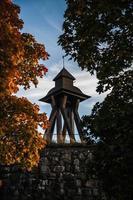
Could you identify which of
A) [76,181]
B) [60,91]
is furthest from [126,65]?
[60,91]

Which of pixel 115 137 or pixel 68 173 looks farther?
pixel 68 173

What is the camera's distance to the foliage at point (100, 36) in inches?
339

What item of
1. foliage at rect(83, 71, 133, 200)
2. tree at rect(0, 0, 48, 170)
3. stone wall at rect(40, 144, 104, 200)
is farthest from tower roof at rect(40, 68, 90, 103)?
foliage at rect(83, 71, 133, 200)

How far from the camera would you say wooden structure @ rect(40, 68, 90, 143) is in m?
21.4

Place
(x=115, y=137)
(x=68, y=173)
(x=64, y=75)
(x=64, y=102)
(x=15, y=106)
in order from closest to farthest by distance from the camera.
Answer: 1. (x=115, y=137)
2. (x=15, y=106)
3. (x=68, y=173)
4. (x=64, y=102)
5. (x=64, y=75)

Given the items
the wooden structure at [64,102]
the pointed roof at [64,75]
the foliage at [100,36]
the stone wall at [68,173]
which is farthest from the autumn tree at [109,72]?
the pointed roof at [64,75]

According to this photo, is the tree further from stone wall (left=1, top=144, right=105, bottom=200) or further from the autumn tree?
stone wall (left=1, top=144, right=105, bottom=200)

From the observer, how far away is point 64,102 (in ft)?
72.2

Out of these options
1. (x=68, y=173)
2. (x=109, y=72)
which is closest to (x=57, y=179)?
(x=68, y=173)

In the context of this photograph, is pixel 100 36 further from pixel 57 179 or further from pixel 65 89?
pixel 65 89

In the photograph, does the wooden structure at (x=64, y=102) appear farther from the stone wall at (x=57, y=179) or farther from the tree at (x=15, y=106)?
the tree at (x=15, y=106)

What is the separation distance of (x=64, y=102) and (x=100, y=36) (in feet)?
43.0

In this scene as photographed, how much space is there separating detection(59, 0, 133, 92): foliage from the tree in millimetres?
1664

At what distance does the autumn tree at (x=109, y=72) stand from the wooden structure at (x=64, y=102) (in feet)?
38.5
